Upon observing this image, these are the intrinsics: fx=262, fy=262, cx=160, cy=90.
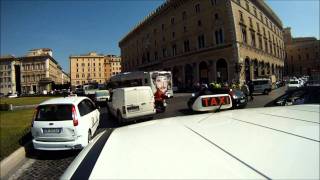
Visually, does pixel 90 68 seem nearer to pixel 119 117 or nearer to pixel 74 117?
pixel 119 117

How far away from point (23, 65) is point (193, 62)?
3787 inches

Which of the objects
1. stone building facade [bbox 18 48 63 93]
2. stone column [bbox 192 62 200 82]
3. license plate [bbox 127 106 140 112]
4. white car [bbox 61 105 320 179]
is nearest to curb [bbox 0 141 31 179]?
white car [bbox 61 105 320 179]

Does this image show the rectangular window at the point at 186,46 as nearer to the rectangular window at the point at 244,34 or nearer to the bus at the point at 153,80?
the rectangular window at the point at 244,34

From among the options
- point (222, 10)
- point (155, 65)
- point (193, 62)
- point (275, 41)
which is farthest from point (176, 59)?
point (275, 41)

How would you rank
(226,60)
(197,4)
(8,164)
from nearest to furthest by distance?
(8,164), (226,60), (197,4)

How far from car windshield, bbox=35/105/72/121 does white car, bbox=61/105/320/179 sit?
5736 millimetres

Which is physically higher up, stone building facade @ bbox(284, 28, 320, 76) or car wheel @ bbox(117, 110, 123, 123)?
stone building facade @ bbox(284, 28, 320, 76)

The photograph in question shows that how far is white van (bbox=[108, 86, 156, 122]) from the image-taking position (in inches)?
486

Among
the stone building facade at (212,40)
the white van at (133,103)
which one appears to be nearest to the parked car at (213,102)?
the white van at (133,103)

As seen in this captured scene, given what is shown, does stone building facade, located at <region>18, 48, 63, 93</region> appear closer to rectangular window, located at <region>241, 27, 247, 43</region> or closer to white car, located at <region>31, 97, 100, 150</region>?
rectangular window, located at <region>241, 27, 247, 43</region>

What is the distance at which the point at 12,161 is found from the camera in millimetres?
6672

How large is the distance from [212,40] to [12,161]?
3850 centimetres

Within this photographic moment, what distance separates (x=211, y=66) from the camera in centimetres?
4134

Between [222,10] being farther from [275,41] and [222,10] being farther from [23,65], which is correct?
[23,65]
